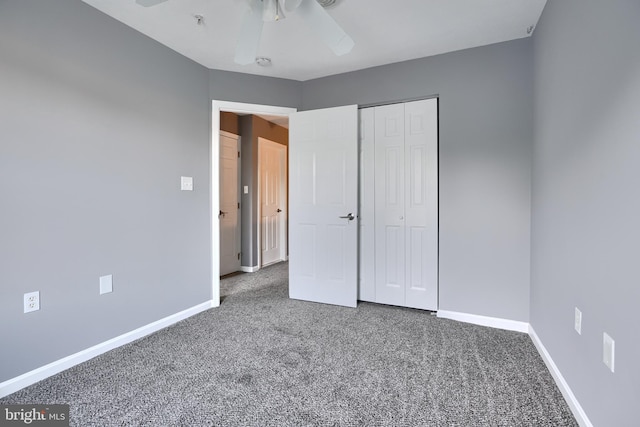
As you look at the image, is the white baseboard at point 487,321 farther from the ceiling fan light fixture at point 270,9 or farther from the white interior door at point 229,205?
the white interior door at point 229,205

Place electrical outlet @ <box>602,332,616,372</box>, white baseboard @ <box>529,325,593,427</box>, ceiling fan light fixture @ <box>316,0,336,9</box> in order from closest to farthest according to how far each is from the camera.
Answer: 1. electrical outlet @ <box>602,332,616,372</box>
2. white baseboard @ <box>529,325,593,427</box>
3. ceiling fan light fixture @ <box>316,0,336,9</box>

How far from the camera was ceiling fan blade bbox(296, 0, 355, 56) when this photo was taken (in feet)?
5.83

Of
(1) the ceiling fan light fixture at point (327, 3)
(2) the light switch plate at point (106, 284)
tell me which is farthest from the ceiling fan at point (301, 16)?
(2) the light switch plate at point (106, 284)

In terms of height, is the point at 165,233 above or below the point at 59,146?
below

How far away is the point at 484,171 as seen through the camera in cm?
269

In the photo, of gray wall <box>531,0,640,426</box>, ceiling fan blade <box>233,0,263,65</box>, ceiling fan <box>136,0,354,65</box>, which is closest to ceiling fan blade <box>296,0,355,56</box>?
ceiling fan <box>136,0,354,65</box>

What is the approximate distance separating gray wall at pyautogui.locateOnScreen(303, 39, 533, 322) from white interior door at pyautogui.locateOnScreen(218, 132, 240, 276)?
266 centimetres

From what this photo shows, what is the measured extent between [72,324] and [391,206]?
2682mm

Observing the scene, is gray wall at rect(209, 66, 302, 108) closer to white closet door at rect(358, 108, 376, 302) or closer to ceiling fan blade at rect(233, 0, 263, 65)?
white closet door at rect(358, 108, 376, 302)

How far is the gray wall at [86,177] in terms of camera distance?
179cm

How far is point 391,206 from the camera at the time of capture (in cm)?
315

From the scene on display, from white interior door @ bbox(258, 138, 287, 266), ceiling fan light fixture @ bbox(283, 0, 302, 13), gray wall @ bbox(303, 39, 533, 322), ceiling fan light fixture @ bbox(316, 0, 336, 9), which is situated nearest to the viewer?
ceiling fan light fixture @ bbox(283, 0, 302, 13)

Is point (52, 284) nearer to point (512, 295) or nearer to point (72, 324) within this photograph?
point (72, 324)

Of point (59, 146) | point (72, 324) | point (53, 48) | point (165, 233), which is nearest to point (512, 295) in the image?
point (165, 233)
